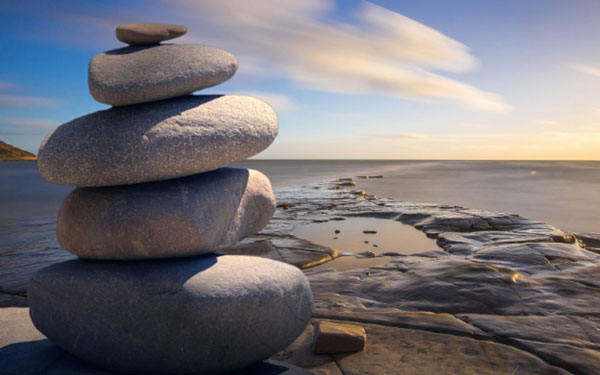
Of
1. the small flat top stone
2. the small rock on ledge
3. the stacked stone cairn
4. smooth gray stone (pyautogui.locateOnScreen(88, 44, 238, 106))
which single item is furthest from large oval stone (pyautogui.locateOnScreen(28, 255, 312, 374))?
the small flat top stone

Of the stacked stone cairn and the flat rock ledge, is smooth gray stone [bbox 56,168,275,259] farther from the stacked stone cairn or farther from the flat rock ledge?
the flat rock ledge

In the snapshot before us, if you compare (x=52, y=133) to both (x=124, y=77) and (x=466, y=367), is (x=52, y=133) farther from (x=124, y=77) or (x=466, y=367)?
(x=466, y=367)

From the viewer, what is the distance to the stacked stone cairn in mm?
2842

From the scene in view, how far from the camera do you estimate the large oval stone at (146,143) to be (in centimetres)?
293

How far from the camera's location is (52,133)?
319 cm

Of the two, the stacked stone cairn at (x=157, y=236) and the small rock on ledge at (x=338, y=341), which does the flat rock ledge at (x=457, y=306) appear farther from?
the stacked stone cairn at (x=157, y=236)

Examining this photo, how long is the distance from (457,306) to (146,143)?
153 inches

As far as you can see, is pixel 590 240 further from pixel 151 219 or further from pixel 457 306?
pixel 151 219

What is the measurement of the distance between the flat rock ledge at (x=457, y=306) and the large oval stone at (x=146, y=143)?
6.22 ft

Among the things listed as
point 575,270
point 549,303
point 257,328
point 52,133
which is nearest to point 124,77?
point 52,133

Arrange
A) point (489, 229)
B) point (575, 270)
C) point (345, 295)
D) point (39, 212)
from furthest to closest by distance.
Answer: point (39, 212), point (489, 229), point (575, 270), point (345, 295)

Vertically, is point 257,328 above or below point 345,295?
above

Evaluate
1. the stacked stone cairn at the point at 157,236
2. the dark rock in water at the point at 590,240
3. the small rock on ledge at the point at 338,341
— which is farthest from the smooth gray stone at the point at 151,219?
the dark rock in water at the point at 590,240

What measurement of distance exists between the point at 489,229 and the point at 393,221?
9.39 ft
